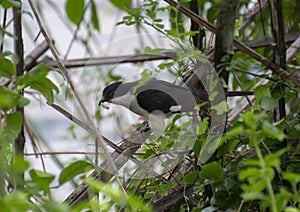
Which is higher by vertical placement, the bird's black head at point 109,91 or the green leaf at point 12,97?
the green leaf at point 12,97

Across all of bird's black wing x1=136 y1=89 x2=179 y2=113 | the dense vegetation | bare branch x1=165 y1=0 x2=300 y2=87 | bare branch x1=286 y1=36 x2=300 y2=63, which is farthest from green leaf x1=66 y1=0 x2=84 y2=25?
bare branch x1=286 y1=36 x2=300 y2=63

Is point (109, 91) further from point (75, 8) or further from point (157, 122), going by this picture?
point (75, 8)

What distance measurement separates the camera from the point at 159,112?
150cm

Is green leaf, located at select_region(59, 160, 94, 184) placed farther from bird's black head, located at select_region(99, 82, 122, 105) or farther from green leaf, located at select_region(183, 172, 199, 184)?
bird's black head, located at select_region(99, 82, 122, 105)

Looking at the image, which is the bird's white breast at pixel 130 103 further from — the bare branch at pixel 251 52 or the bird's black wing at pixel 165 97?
the bare branch at pixel 251 52

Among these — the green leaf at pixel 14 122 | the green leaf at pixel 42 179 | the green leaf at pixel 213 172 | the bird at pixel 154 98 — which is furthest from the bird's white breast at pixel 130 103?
the green leaf at pixel 42 179

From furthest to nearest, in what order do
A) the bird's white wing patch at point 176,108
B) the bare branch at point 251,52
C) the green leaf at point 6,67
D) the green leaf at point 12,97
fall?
the bird's white wing patch at point 176,108 → the bare branch at point 251,52 → the green leaf at point 6,67 → the green leaf at point 12,97

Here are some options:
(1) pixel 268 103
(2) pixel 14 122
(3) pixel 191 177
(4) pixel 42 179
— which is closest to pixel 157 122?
(3) pixel 191 177

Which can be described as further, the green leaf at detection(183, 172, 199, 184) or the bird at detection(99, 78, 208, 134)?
the bird at detection(99, 78, 208, 134)

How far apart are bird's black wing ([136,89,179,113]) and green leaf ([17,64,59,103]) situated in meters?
0.50

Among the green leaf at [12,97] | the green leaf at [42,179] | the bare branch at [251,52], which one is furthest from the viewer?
the bare branch at [251,52]

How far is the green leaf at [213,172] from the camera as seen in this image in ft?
3.31

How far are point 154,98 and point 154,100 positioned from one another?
0.01 m

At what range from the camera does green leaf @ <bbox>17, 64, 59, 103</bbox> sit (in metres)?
0.86
